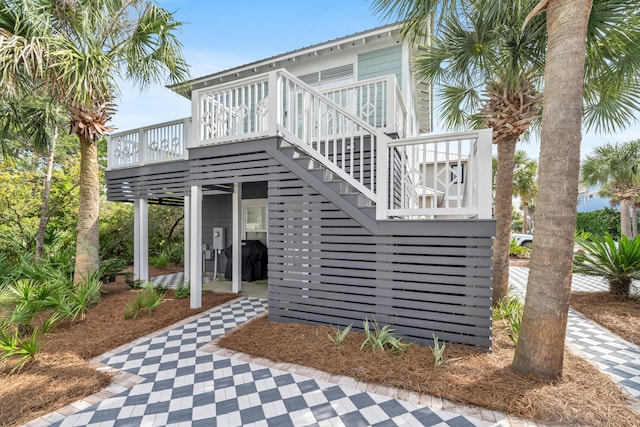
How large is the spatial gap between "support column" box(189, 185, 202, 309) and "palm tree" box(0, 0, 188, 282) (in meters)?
2.20

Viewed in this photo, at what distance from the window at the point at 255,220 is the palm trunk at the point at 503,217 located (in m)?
5.83

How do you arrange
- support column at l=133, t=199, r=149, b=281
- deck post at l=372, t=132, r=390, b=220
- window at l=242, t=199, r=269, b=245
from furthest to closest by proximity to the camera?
window at l=242, t=199, r=269, b=245, support column at l=133, t=199, r=149, b=281, deck post at l=372, t=132, r=390, b=220

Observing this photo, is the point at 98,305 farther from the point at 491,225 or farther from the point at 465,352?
the point at 491,225

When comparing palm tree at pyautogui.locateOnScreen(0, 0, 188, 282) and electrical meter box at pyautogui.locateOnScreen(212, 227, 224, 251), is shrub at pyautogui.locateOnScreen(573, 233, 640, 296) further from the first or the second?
palm tree at pyautogui.locateOnScreen(0, 0, 188, 282)

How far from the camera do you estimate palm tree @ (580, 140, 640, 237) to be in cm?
1276

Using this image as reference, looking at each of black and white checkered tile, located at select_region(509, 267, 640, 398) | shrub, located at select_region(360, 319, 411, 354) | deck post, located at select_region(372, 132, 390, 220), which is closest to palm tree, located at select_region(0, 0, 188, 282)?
deck post, located at select_region(372, 132, 390, 220)

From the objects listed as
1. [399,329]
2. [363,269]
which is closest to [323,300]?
[363,269]

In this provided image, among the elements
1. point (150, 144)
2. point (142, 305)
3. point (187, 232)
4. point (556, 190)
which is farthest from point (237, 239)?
point (556, 190)

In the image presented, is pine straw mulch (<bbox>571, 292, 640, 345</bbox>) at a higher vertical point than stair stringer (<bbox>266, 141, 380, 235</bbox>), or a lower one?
lower

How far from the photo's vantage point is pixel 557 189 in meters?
2.63

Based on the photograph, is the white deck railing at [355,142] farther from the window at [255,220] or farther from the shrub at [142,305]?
the shrub at [142,305]

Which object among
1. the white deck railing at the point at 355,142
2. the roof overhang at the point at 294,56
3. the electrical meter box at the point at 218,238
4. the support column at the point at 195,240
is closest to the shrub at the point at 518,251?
the white deck railing at the point at 355,142

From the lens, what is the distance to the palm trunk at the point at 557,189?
8.52 ft

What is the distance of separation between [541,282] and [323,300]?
260 centimetres
